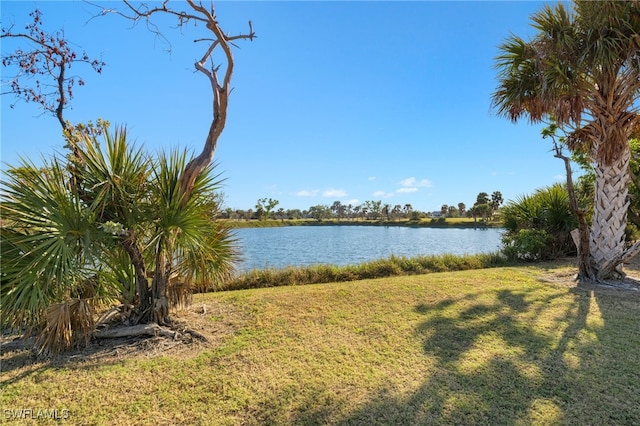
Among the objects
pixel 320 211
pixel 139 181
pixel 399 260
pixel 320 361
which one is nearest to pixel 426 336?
pixel 320 361

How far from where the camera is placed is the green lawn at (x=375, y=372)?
2.39 metres

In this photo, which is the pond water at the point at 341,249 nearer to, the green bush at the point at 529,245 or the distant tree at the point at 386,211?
the green bush at the point at 529,245

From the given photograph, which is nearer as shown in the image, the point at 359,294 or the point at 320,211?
the point at 359,294

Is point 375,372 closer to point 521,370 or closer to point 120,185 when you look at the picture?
point 521,370

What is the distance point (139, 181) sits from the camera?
3.79 meters

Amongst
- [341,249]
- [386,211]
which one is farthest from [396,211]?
[341,249]

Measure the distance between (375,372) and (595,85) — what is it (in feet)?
23.5

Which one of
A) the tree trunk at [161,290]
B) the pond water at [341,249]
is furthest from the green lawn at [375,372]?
the pond water at [341,249]

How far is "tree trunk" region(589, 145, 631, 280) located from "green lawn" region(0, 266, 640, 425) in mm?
1611

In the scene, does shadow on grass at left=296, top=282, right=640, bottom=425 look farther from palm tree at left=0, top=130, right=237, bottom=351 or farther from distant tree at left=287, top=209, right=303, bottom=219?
distant tree at left=287, top=209, right=303, bottom=219

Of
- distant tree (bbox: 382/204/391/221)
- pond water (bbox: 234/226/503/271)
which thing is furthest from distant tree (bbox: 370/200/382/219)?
pond water (bbox: 234/226/503/271)

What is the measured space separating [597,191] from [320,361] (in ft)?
22.1

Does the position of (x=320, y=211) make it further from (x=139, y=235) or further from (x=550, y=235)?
(x=139, y=235)

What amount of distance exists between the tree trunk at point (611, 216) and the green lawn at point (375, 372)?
1.61 meters
